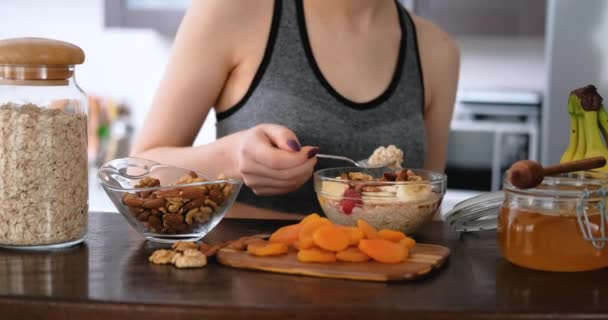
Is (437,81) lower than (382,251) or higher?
higher

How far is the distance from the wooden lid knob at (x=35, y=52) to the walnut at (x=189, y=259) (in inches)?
10.3

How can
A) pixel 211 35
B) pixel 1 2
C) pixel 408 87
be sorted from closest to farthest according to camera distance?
1. pixel 211 35
2. pixel 408 87
3. pixel 1 2

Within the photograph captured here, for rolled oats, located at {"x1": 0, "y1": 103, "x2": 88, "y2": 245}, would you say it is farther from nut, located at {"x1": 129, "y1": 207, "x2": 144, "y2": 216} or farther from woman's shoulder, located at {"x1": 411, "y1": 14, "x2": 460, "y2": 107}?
woman's shoulder, located at {"x1": 411, "y1": 14, "x2": 460, "y2": 107}

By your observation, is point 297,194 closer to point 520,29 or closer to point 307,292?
point 307,292

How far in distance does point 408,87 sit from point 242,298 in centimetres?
81

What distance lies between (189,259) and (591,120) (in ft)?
1.67

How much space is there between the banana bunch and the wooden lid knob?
602 mm

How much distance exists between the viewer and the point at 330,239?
875mm

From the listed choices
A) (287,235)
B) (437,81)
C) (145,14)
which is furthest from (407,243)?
(145,14)

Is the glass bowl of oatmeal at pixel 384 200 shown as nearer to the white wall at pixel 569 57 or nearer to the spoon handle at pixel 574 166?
the spoon handle at pixel 574 166

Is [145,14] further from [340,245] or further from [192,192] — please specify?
[340,245]

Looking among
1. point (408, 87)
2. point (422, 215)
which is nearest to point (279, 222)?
point (422, 215)

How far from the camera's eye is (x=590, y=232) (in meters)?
0.84

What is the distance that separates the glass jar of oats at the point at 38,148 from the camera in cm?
92
